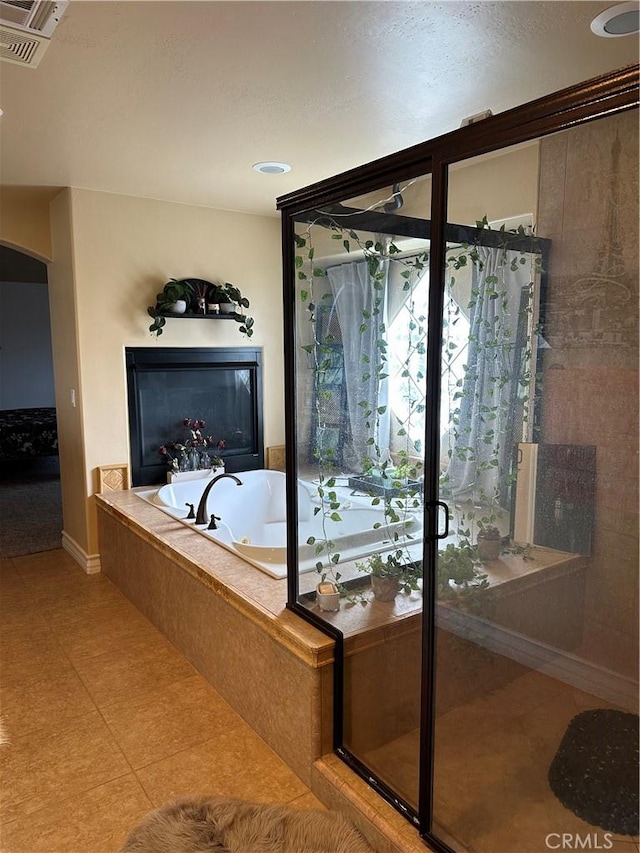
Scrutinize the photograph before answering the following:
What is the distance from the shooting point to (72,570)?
4.00m

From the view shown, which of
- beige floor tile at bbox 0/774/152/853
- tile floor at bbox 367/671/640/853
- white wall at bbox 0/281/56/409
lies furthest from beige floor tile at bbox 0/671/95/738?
white wall at bbox 0/281/56/409

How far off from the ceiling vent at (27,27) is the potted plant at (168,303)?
1956 mm

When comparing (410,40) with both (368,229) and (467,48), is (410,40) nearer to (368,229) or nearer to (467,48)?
(467,48)

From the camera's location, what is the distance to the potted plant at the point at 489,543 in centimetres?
146

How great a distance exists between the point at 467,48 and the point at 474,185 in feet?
2.72

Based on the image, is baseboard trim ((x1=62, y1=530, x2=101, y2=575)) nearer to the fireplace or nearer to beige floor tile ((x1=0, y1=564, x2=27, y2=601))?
beige floor tile ((x1=0, y1=564, x2=27, y2=601))

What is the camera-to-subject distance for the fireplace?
4062 mm

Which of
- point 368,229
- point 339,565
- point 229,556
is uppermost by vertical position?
Result: point 368,229

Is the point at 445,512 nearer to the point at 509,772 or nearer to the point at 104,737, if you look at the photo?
the point at 509,772

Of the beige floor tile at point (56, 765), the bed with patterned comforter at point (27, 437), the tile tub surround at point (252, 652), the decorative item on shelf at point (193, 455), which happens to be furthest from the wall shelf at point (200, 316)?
the bed with patterned comforter at point (27, 437)

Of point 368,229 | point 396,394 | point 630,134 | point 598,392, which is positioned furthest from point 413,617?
point 630,134

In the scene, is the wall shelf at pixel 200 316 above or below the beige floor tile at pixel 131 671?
above

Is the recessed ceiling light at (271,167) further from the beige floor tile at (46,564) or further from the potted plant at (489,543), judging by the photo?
the beige floor tile at (46,564)

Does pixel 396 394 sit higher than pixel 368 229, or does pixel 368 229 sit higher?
pixel 368 229
